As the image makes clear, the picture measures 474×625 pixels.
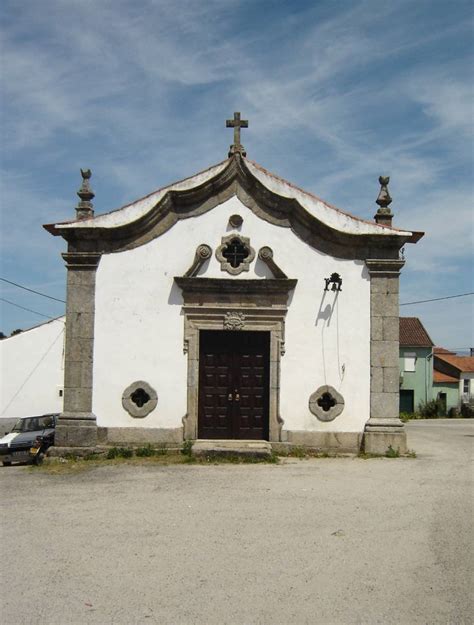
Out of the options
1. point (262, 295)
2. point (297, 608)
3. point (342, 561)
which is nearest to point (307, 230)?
point (262, 295)

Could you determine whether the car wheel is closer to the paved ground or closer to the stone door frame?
the paved ground

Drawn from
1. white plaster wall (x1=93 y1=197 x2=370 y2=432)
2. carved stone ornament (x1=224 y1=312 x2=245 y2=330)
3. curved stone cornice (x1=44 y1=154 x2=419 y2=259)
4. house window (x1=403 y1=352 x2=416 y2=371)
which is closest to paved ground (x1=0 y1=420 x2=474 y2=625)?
white plaster wall (x1=93 y1=197 x2=370 y2=432)

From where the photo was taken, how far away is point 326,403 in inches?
490

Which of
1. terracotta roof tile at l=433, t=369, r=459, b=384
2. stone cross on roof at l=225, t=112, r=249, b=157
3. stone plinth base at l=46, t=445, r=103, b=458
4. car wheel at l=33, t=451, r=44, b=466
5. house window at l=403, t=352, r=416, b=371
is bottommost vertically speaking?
car wheel at l=33, t=451, r=44, b=466

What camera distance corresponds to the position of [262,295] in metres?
12.5

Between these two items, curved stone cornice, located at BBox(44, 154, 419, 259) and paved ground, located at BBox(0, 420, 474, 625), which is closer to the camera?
paved ground, located at BBox(0, 420, 474, 625)

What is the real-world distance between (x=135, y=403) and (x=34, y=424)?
4564mm

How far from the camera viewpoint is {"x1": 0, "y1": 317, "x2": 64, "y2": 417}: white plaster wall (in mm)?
23781

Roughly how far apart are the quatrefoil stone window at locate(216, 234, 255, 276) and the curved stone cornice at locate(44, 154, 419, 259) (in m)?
0.64

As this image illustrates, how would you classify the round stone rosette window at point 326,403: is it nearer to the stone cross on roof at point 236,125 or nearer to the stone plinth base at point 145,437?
the stone plinth base at point 145,437

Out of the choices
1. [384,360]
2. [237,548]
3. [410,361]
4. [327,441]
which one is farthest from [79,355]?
[410,361]

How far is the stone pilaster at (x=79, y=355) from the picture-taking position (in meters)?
12.3

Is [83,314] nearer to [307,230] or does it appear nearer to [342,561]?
[307,230]

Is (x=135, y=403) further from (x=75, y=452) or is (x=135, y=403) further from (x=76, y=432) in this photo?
(x=75, y=452)
